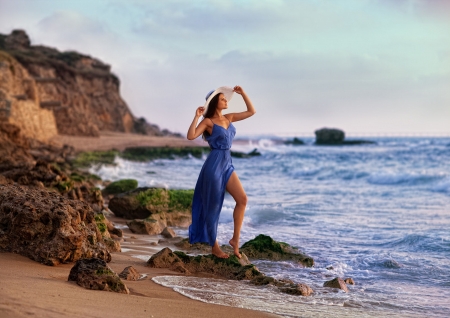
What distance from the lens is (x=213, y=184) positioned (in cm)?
662

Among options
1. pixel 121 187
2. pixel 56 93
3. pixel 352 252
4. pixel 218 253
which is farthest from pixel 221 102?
pixel 56 93

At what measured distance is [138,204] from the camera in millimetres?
10391

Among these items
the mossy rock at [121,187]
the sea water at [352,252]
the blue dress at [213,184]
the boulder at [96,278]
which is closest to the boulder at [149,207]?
the sea water at [352,252]

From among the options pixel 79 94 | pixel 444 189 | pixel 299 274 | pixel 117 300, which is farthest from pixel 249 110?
pixel 79 94

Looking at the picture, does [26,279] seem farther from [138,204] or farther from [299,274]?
[138,204]

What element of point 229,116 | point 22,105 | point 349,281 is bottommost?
point 349,281

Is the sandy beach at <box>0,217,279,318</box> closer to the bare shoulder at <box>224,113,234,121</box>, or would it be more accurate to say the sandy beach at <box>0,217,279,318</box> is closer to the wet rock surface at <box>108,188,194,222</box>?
the bare shoulder at <box>224,113,234,121</box>

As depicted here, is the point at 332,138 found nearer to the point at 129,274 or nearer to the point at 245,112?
the point at 245,112

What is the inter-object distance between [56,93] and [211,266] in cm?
4276

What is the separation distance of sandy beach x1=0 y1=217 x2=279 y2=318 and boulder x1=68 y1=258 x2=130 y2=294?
0.25ft

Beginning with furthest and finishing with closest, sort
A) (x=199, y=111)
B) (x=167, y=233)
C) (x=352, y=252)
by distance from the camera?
(x=167, y=233), (x=352, y=252), (x=199, y=111)

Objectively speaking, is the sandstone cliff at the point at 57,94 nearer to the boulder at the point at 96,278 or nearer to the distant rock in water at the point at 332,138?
the boulder at the point at 96,278

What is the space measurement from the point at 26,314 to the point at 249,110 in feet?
13.1

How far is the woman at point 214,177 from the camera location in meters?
6.64
